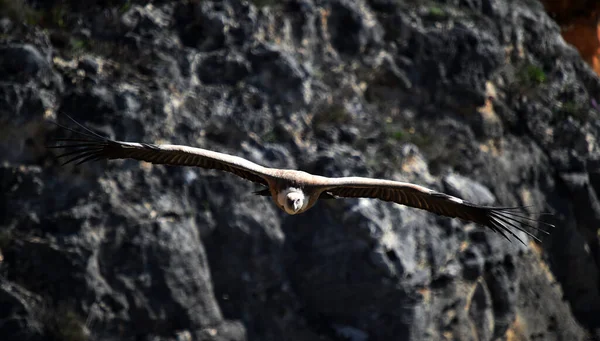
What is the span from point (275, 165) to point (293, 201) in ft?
14.4

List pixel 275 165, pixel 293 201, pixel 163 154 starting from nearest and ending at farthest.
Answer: pixel 293 201 → pixel 163 154 → pixel 275 165

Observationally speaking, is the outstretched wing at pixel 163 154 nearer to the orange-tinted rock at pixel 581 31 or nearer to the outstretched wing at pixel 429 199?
the outstretched wing at pixel 429 199

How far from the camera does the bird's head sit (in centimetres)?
680

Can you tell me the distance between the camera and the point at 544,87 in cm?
1528

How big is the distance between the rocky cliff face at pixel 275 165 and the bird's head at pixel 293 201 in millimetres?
3692

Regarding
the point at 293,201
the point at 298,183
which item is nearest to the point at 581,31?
the point at 298,183

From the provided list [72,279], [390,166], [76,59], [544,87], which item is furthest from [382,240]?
[544,87]

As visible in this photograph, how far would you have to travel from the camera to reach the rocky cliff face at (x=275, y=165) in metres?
9.95

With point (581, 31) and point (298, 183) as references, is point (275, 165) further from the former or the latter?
point (581, 31)

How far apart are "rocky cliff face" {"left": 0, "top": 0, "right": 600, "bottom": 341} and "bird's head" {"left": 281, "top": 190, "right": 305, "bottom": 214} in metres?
3.69

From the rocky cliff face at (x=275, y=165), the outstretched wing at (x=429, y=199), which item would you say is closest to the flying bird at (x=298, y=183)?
the outstretched wing at (x=429, y=199)

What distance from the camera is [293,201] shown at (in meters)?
6.80

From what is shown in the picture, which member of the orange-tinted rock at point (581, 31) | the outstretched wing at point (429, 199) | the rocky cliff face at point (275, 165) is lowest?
the orange-tinted rock at point (581, 31)

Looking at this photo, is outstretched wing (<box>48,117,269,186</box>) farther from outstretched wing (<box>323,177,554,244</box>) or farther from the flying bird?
Result: outstretched wing (<box>323,177,554,244</box>)
